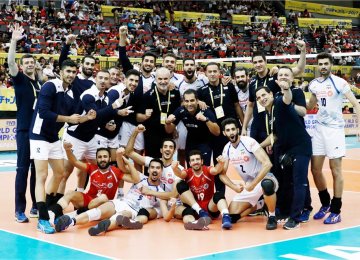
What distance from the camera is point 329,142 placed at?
747 centimetres

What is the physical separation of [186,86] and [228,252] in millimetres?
3472

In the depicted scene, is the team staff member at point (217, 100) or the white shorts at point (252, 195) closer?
the white shorts at point (252, 195)

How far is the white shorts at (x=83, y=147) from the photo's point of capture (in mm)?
7895

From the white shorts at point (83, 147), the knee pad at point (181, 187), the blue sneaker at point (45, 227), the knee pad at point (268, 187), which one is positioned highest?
the white shorts at point (83, 147)

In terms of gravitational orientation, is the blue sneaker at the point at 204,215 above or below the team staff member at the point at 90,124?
below

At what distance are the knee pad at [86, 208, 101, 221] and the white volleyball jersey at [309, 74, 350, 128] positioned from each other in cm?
321

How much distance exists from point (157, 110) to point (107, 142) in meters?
0.88

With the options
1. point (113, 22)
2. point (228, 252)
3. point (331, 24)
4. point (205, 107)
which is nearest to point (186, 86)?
point (205, 107)

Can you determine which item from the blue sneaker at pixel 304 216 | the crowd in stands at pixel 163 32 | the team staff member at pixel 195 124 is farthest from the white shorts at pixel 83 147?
the crowd in stands at pixel 163 32

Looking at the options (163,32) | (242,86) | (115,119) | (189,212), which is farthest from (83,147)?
(163,32)

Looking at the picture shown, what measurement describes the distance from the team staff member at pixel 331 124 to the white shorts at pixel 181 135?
2.03m

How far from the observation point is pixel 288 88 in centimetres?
682

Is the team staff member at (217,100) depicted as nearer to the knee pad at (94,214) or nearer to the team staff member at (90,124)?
the team staff member at (90,124)

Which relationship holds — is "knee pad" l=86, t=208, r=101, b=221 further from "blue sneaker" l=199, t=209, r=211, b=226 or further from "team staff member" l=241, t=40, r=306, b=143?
"team staff member" l=241, t=40, r=306, b=143
